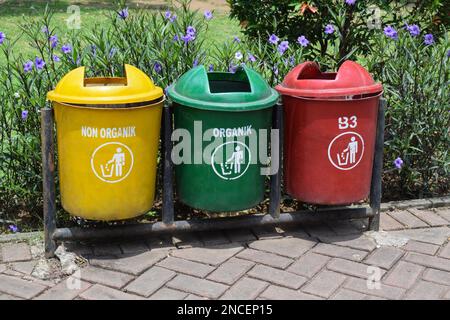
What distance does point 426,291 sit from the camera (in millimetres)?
3709

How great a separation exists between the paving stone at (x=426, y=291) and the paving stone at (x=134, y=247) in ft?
4.99

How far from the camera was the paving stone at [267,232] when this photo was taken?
434cm

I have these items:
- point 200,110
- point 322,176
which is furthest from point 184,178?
point 322,176

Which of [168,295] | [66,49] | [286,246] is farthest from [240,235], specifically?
[66,49]

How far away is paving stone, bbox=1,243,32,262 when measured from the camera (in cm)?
395

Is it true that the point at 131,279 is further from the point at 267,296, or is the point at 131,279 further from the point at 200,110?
the point at 200,110

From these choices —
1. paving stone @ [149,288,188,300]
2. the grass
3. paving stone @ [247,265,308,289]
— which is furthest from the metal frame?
the grass

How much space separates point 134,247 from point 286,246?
0.90m

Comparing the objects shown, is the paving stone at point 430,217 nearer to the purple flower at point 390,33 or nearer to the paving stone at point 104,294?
the purple flower at point 390,33

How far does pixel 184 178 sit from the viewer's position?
4082mm

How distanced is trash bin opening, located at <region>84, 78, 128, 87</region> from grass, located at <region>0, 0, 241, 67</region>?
5.83m

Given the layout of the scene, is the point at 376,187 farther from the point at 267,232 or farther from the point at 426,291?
the point at 426,291

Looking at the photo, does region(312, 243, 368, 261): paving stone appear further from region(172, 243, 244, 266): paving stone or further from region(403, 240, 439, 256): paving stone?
region(172, 243, 244, 266): paving stone

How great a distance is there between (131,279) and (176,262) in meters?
0.31
